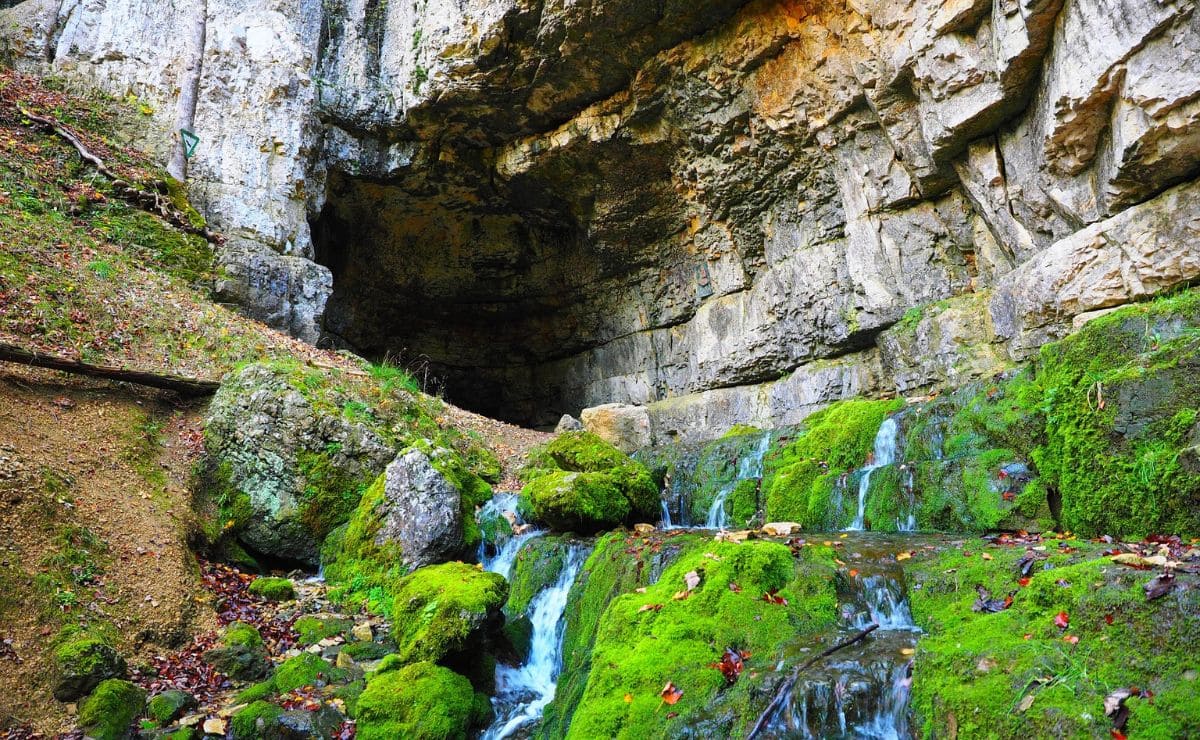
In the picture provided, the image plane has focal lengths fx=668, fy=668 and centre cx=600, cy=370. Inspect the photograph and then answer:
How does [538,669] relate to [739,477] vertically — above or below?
below

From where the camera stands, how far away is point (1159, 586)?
318 centimetres

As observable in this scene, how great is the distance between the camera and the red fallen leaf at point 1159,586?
10.3 ft

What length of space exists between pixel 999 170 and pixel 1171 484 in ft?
24.8

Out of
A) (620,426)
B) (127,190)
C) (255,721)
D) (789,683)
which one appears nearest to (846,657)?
(789,683)

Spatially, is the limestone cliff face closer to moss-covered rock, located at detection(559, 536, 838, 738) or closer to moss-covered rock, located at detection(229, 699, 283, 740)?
moss-covered rock, located at detection(559, 536, 838, 738)

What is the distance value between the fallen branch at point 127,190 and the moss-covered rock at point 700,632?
42.9ft

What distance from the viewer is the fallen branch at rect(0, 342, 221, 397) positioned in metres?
7.51

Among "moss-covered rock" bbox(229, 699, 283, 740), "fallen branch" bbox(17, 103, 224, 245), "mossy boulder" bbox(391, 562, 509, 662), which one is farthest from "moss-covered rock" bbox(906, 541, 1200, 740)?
"fallen branch" bbox(17, 103, 224, 245)

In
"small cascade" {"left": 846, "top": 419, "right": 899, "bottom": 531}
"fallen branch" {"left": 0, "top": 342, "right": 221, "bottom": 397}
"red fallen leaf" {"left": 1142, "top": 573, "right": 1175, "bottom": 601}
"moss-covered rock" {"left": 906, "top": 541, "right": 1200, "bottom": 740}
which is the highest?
"fallen branch" {"left": 0, "top": 342, "right": 221, "bottom": 397}

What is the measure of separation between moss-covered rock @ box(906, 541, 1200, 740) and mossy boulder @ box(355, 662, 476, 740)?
3403mm

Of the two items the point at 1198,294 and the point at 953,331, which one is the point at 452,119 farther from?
the point at 1198,294

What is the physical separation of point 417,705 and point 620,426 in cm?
973

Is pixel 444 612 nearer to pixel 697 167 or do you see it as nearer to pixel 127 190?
pixel 127 190

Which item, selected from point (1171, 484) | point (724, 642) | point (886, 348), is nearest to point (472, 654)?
point (724, 642)
